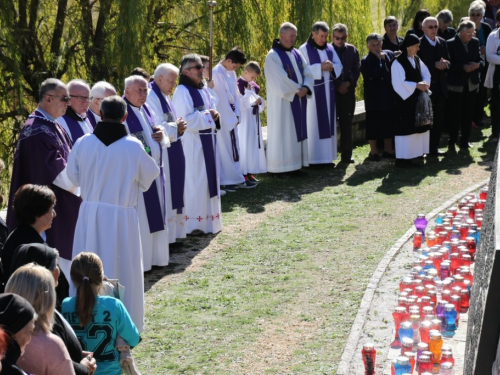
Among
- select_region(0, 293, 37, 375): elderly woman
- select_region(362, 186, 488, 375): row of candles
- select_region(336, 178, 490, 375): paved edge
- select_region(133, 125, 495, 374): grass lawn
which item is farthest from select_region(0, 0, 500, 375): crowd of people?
select_region(362, 186, 488, 375): row of candles

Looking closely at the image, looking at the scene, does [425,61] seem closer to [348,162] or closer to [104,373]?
[348,162]

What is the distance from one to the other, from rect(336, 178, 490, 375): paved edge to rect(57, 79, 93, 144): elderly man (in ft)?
9.78

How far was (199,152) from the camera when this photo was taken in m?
11.0

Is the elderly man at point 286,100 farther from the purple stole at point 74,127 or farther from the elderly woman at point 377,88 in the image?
the purple stole at point 74,127

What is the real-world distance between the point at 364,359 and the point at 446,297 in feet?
5.23

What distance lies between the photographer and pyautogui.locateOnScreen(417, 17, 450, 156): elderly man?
14.7 metres

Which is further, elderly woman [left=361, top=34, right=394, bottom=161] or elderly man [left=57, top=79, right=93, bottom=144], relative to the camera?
elderly woman [left=361, top=34, right=394, bottom=161]

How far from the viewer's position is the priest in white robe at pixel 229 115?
12609mm

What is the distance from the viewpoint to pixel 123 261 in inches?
298

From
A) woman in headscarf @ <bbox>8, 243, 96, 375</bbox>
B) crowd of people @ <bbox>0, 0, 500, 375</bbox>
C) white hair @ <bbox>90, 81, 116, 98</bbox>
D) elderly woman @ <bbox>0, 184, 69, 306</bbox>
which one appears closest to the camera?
woman in headscarf @ <bbox>8, 243, 96, 375</bbox>

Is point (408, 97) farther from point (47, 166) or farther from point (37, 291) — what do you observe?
point (37, 291)

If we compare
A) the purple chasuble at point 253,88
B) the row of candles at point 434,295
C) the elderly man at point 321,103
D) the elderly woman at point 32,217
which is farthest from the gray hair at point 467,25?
the elderly woman at point 32,217

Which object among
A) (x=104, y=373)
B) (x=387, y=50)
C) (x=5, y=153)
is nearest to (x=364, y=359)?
(x=104, y=373)

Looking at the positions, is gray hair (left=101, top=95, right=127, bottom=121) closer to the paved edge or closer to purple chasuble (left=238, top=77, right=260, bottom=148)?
the paved edge
